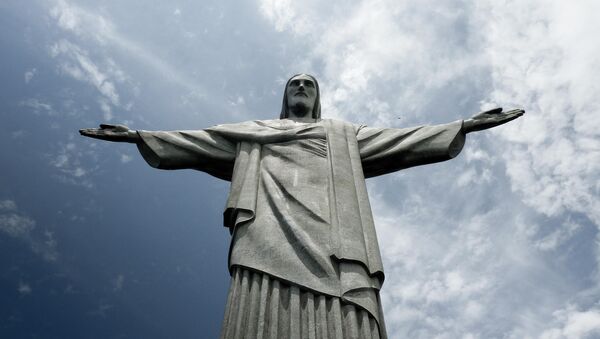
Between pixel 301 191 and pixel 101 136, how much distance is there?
3812 millimetres

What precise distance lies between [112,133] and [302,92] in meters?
3.64

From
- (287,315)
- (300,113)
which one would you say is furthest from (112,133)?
(287,315)

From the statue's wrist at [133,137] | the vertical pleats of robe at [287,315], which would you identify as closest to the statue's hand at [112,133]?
the statue's wrist at [133,137]

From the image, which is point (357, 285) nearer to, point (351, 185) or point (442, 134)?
point (351, 185)

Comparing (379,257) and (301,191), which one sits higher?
(301,191)

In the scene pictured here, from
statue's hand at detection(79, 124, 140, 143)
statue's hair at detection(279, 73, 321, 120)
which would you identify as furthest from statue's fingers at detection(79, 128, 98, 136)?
statue's hair at detection(279, 73, 321, 120)

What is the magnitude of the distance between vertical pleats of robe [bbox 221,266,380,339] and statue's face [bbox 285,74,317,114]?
4909mm

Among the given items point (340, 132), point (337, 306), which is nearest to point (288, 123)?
point (340, 132)

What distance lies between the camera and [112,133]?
10.4 metres

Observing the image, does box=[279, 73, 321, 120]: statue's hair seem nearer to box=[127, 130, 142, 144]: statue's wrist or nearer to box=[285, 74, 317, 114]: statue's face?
box=[285, 74, 317, 114]: statue's face

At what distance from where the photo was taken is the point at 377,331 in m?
7.23

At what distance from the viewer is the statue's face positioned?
11.7 m

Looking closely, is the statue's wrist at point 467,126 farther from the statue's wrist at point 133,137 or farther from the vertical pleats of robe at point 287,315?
the statue's wrist at point 133,137

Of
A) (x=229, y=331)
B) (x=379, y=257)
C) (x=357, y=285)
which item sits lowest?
(x=229, y=331)
